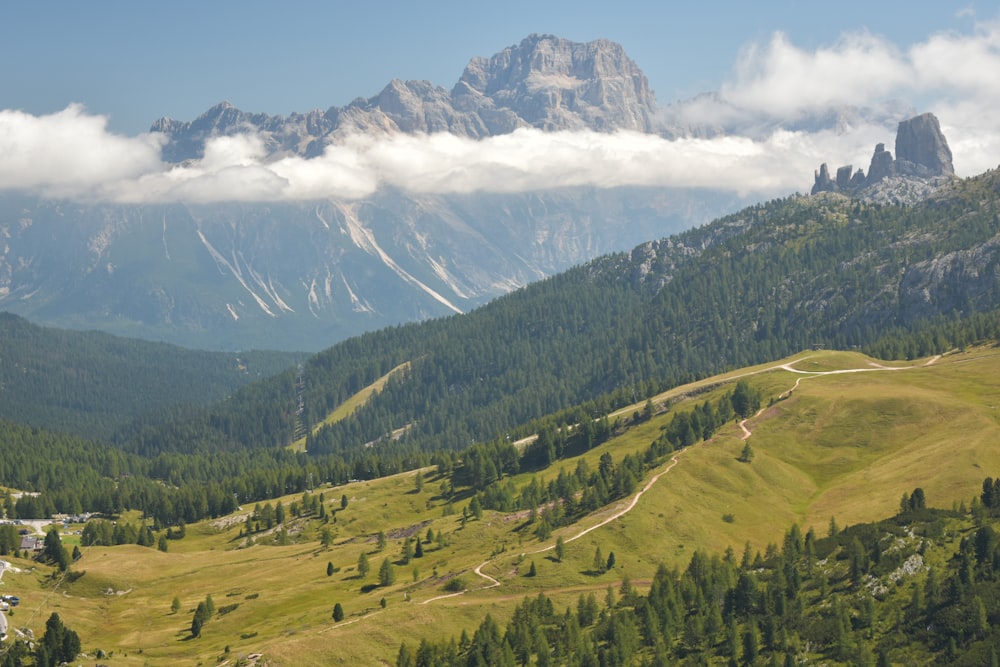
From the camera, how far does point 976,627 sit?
12194 centimetres

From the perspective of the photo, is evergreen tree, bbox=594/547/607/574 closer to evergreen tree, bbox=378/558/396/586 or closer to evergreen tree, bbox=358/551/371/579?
evergreen tree, bbox=378/558/396/586

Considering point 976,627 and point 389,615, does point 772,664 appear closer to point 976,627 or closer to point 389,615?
point 976,627

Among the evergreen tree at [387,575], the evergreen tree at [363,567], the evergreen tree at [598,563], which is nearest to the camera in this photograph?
the evergreen tree at [598,563]

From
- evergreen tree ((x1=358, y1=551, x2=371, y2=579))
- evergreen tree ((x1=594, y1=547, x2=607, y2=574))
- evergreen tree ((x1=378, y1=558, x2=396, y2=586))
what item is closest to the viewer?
evergreen tree ((x1=594, y1=547, x2=607, y2=574))

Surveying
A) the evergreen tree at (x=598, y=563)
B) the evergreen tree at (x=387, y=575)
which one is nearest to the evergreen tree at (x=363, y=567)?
the evergreen tree at (x=387, y=575)

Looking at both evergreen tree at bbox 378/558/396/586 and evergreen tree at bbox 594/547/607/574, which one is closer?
evergreen tree at bbox 594/547/607/574

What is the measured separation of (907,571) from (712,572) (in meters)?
29.3

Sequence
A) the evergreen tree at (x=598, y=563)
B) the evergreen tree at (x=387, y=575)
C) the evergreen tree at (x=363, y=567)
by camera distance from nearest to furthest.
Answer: the evergreen tree at (x=598, y=563) → the evergreen tree at (x=387, y=575) → the evergreen tree at (x=363, y=567)

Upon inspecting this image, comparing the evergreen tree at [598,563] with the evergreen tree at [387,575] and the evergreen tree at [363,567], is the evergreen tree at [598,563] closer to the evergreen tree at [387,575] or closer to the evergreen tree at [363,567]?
the evergreen tree at [387,575]

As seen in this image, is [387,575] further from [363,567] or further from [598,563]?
[598,563]

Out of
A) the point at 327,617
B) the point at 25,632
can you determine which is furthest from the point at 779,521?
the point at 25,632

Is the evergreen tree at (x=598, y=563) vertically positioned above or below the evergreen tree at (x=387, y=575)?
below

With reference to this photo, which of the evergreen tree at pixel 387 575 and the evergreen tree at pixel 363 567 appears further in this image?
the evergreen tree at pixel 363 567

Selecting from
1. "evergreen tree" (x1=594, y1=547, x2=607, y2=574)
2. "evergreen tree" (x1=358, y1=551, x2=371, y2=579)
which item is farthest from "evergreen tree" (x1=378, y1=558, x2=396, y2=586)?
"evergreen tree" (x1=594, y1=547, x2=607, y2=574)
